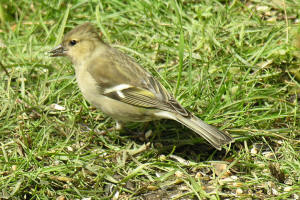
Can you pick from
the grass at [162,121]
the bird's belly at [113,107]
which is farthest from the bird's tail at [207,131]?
the bird's belly at [113,107]

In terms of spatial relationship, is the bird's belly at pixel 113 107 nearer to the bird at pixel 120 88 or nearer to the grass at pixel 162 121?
the bird at pixel 120 88

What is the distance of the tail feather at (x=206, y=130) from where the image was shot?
363 cm

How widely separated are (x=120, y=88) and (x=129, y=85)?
75 millimetres

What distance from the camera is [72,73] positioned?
15.0 ft

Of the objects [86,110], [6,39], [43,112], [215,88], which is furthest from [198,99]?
[6,39]

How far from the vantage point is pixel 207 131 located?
3680 mm

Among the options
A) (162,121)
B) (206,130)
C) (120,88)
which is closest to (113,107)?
(120,88)

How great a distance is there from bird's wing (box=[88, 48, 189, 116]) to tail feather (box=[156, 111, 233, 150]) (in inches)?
2.1

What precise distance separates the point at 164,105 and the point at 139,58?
1.05 meters

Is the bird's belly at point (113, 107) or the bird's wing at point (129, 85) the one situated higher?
the bird's wing at point (129, 85)

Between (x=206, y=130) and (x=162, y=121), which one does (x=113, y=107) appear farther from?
(x=206, y=130)

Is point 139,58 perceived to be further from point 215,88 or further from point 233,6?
point 233,6

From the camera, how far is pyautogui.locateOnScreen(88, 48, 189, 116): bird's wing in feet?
12.5

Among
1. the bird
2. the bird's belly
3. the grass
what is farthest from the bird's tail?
the bird's belly
